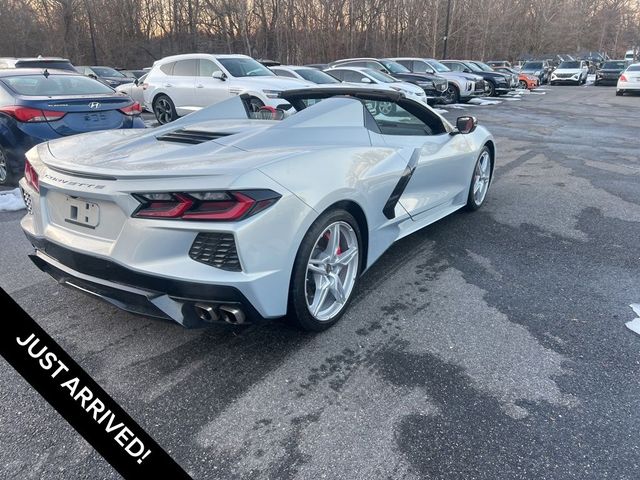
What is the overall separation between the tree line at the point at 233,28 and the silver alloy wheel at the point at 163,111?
79.8 ft

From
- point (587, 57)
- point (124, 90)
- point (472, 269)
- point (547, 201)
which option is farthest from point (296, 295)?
point (587, 57)

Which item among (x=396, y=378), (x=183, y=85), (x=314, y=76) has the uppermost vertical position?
(x=314, y=76)

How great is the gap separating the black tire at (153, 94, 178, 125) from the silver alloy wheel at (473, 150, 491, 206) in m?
8.74

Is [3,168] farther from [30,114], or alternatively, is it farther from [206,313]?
[206,313]

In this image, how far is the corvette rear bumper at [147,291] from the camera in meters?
2.27

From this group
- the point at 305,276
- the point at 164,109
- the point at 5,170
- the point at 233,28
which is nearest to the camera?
the point at 305,276

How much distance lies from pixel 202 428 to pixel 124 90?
513 inches

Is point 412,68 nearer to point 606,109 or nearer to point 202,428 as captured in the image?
point 606,109

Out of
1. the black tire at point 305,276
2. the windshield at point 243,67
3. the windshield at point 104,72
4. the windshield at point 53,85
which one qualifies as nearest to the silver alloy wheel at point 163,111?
the windshield at point 243,67

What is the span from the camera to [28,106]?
228 inches

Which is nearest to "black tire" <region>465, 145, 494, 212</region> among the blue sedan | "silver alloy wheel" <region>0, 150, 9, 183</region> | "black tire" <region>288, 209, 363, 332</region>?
"black tire" <region>288, 209, 363, 332</region>

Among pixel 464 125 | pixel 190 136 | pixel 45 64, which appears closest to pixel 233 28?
pixel 45 64

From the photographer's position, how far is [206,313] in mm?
2350

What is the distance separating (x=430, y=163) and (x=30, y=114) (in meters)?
4.84
